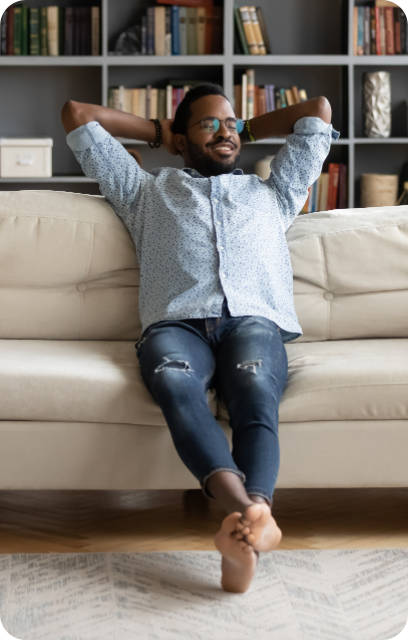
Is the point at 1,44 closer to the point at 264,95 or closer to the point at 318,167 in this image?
the point at 264,95

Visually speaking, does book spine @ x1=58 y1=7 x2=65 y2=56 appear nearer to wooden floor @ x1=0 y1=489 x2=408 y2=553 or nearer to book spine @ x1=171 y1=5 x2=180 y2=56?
book spine @ x1=171 y1=5 x2=180 y2=56

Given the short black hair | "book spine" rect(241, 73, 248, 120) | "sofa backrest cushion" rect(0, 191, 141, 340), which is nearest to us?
"sofa backrest cushion" rect(0, 191, 141, 340)

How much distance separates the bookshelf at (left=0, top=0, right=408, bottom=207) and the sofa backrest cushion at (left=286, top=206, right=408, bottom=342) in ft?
6.26

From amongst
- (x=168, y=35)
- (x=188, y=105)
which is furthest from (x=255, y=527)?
(x=168, y=35)

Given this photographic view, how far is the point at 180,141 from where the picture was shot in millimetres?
1934

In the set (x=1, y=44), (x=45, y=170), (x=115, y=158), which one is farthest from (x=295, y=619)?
(x=1, y=44)

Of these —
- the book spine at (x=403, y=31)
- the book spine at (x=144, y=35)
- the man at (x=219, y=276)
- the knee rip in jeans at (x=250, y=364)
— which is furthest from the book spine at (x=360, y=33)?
the knee rip in jeans at (x=250, y=364)

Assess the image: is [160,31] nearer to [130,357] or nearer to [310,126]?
[310,126]

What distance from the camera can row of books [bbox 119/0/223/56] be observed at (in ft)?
11.5

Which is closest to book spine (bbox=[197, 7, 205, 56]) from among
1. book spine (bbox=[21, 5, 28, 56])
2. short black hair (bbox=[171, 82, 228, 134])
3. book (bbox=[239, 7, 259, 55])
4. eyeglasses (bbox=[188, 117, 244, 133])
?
book (bbox=[239, 7, 259, 55])

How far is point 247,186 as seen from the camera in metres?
1.75

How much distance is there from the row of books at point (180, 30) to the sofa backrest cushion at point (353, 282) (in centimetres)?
215

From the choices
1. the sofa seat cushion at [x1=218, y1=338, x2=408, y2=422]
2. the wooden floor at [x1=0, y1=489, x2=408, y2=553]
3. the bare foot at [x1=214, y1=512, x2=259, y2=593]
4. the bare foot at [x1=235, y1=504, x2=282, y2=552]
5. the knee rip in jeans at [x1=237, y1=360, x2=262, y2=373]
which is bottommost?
the wooden floor at [x1=0, y1=489, x2=408, y2=553]

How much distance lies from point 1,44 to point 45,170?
76cm
